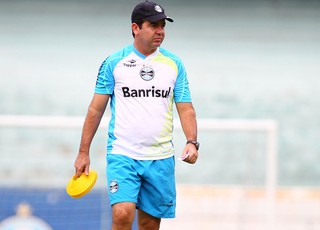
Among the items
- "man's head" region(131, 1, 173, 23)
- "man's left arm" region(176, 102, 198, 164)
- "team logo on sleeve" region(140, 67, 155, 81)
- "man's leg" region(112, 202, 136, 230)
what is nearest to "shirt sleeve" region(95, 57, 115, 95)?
"team logo on sleeve" region(140, 67, 155, 81)

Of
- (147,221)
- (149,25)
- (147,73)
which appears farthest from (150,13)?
(147,221)

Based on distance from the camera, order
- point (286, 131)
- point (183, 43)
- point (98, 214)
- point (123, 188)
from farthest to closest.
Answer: point (183, 43), point (286, 131), point (98, 214), point (123, 188)

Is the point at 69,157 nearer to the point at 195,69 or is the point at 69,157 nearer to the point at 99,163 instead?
the point at 99,163

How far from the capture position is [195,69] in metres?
12.5

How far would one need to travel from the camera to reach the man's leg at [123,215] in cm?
630

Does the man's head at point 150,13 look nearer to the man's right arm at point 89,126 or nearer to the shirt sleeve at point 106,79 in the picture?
the shirt sleeve at point 106,79

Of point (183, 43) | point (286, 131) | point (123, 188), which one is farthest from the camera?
point (183, 43)

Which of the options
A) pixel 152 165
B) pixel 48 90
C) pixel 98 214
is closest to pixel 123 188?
pixel 152 165

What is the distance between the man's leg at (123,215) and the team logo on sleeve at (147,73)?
81 cm

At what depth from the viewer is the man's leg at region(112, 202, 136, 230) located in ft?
20.7

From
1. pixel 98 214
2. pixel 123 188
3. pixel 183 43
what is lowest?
pixel 98 214

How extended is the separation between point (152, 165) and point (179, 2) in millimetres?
6738

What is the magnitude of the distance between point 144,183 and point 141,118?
0.43 metres

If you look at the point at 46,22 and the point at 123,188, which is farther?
the point at 46,22
